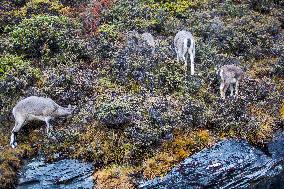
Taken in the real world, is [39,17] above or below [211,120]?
above

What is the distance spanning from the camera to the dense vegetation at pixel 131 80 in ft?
35.3

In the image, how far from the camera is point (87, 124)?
37.4 feet

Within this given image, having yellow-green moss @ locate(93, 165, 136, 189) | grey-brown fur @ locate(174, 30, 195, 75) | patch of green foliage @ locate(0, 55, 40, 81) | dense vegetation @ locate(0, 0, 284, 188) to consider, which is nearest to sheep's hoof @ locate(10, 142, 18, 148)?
dense vegetation @ locate(0, 0, 284, 188)

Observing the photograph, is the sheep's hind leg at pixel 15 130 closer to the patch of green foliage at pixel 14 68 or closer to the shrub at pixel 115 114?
the shrub at pixel 115 114

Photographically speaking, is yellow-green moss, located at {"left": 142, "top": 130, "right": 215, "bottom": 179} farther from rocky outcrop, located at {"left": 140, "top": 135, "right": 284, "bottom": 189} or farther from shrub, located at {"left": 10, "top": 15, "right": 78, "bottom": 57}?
shrub, located at {"left": 10, "top": 15, "right": 78, "bottom": 57}

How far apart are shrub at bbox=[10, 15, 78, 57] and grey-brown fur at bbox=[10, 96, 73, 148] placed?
10.4 feet

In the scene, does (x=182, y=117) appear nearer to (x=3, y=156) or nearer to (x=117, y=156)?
(x=117, y=156)

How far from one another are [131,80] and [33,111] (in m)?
3.24

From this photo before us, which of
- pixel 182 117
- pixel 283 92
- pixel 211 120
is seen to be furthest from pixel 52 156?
pixel 283 92

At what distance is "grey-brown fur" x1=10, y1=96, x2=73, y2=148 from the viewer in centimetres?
1096

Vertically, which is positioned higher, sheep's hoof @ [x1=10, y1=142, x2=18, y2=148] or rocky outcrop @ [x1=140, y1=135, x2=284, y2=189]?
sheep's hoof @ [x1=10, y1=142, x2=18, y2=148]

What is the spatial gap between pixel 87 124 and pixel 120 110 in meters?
0.87

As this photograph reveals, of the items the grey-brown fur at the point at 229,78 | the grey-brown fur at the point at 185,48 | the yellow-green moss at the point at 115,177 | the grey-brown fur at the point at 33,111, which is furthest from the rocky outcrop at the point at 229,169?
the grey-brown fur at the point at 185,48

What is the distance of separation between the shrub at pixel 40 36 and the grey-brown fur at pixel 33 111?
10.4 ft
